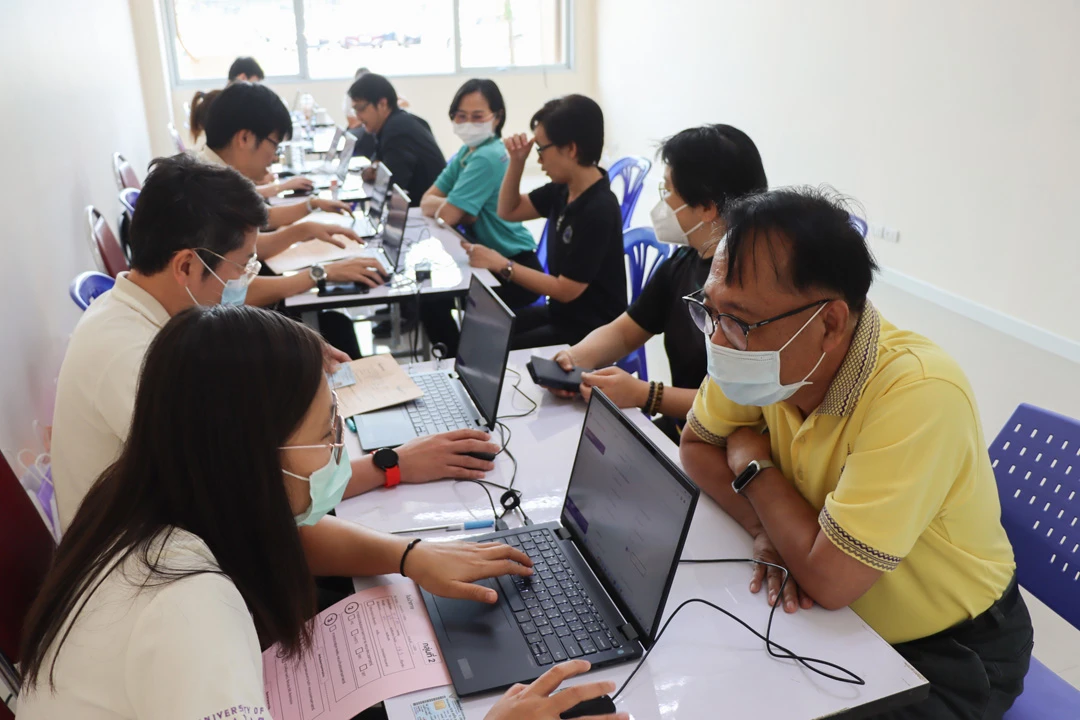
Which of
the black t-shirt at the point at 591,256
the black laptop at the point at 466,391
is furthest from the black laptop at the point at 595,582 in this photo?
the black t-shirt at the point at 591,256

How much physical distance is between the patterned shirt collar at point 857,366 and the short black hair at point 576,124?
165 cm

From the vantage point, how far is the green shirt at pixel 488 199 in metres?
3.55

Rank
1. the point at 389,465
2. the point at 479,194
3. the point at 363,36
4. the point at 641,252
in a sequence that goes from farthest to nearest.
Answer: the point at 363,36 → the point at 479,194 → the point at 641,252 → the point at 389,465

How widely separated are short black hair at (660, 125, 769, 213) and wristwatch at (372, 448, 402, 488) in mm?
993

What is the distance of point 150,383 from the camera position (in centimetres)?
93

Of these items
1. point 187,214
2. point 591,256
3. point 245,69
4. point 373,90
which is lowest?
point 591,256

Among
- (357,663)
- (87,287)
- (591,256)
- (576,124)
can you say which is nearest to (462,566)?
(357,663)

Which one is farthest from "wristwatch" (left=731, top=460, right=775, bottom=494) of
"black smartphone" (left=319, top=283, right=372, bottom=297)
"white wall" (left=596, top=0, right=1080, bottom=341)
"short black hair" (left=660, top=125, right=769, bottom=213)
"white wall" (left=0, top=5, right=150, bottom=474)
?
"white wall" (left=596, top=0, right=1080, bottom=341)

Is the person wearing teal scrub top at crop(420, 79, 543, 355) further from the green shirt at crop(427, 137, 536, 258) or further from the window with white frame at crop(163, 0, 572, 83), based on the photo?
the window with white frame at crop(163, 0, 572, 83)

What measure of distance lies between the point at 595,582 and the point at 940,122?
2868mm

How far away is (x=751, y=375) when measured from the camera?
52.2 inches

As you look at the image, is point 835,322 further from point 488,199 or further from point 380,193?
Result: point 380,193

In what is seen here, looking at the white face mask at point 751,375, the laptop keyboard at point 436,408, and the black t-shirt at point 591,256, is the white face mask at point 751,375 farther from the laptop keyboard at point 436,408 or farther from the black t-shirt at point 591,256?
the black t-shirt at point 591,256

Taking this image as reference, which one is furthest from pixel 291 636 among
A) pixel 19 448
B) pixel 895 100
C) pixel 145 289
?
pixel 895 100
